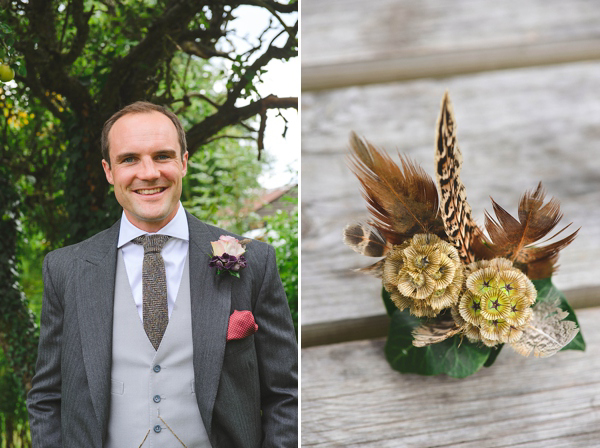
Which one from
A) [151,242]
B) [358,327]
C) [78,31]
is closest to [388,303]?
[358,327]

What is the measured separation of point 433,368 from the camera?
1.01 metres

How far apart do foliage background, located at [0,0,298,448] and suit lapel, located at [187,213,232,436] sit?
0.48 ft

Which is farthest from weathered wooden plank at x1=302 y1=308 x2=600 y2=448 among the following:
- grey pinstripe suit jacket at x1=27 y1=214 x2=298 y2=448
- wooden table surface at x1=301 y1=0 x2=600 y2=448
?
grey pinstripe suit jacket at x1=27 y1=214 x2=298 y2=448

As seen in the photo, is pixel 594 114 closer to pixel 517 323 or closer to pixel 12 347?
pixel 517 323

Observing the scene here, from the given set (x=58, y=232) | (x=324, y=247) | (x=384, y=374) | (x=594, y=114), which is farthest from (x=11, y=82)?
(x=594, y=114)

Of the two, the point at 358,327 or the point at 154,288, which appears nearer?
the point at 154,288

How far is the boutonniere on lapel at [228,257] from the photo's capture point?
97 centimetres

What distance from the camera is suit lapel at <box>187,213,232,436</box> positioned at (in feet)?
3.00

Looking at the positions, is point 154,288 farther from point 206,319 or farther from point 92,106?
point 92,106

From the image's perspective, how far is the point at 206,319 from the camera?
3.08 feet

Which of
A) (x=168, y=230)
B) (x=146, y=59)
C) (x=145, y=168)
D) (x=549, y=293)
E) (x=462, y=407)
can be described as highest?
(x=146, y=59)

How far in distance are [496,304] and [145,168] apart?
624 millimetres

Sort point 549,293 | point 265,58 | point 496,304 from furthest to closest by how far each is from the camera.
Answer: point 265,58, point 549,293, point 496,304

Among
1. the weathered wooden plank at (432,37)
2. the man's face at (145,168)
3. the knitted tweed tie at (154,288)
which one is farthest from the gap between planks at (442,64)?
the knitted tweed tie at (154,288)
